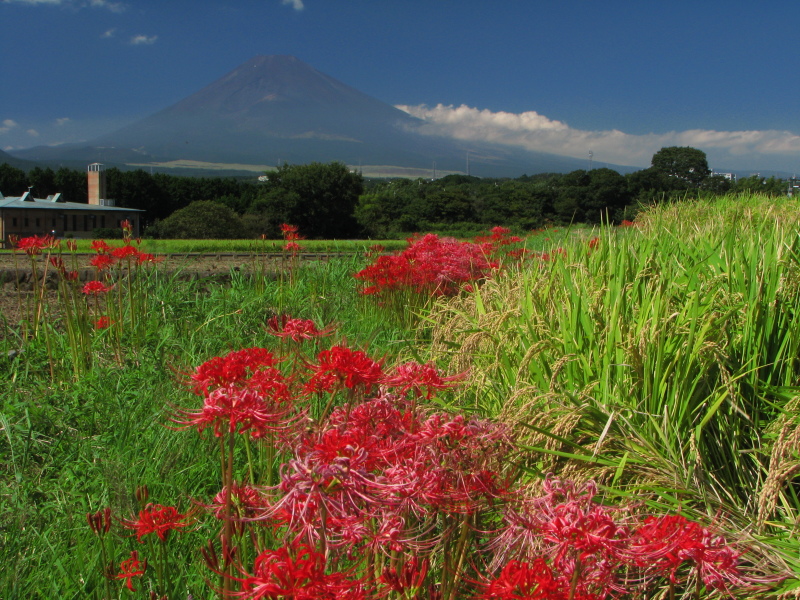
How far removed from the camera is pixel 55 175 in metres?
71.4

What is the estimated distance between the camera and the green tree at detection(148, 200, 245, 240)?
34438 mm

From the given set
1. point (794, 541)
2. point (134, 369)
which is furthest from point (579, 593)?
point (134, 369)

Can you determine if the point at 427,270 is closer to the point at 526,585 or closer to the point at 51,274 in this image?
the point at 526,585

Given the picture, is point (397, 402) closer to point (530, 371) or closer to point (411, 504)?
point (411, 504)

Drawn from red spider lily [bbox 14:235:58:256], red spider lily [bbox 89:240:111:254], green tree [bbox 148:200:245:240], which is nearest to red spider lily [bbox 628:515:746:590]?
red spider lily [bbox 89:240:111:254]

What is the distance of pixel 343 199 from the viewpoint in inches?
2233

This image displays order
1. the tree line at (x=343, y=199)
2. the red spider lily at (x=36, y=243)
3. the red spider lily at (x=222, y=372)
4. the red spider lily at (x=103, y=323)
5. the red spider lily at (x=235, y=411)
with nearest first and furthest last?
1. the red spider lily at (x=235, y=411)
2. the red spider lily at (x=222, y=372)
3. the red spider lily at (x=36, y=243)
4. the red spider lily at (x=103, y=323)
5. the tree line at (x=343, y=199)

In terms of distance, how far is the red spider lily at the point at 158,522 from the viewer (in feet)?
4.08

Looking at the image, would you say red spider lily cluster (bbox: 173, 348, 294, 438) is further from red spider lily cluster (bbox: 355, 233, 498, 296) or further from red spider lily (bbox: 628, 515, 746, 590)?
red spider lily cluster (bbox: 355, 233, 498, 296)

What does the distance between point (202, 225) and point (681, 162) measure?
36384 mm

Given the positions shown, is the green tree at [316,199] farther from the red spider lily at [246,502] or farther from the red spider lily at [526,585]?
the red spider lily at [526,585]

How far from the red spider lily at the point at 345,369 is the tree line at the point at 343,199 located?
34.4 meters

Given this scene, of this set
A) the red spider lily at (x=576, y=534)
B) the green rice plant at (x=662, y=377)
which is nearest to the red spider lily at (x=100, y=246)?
the green rice plant at (x=662, y=377)

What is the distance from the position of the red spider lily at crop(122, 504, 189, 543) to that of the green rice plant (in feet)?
3.23
